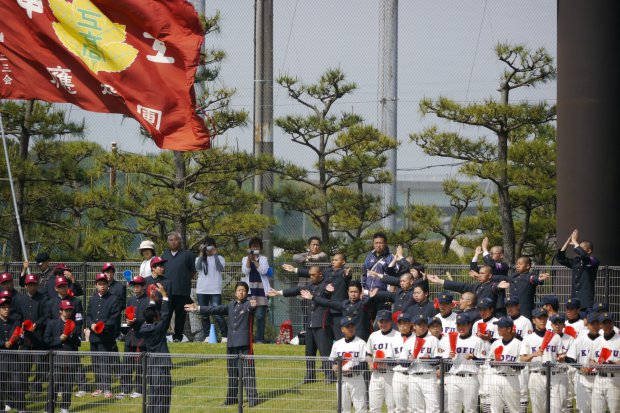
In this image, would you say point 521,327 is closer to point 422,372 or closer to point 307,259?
point 422,372

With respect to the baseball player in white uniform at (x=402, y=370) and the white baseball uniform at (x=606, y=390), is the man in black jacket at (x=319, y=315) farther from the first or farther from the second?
the white baseball uniform at (x=606, y=390)

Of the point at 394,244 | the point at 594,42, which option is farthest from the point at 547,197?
the point at 594,42

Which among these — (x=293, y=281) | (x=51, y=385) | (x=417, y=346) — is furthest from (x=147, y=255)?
(x=417, y=346)

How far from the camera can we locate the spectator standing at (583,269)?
18266 millimetres

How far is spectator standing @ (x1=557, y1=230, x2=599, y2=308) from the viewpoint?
18.3m

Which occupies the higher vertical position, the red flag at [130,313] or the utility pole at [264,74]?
the utility pole at [264,74]

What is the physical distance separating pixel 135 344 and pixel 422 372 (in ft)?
14.4

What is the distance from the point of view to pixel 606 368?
13.4 m

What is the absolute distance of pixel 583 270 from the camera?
18453mm

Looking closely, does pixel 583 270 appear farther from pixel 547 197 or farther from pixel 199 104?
pixel 199 104

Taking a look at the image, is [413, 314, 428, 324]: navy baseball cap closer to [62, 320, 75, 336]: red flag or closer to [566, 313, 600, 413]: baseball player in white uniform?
[566, 313, 600, 413]: baseball player in white uniform

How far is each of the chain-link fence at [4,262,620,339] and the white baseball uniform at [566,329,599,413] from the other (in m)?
4.92

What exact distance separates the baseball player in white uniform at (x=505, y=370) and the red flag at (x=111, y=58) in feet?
16.5

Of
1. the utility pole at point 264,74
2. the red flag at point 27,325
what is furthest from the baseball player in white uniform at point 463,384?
the utility pole at point 264,74
